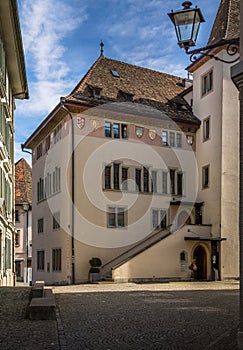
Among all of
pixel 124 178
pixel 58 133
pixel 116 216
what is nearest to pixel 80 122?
pixel 58 133

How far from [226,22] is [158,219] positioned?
13.8 m

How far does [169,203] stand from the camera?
35.8m

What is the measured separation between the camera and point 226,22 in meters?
35.5

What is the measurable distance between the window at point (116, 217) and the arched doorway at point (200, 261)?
16.4 ft

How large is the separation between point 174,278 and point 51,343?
24968mm

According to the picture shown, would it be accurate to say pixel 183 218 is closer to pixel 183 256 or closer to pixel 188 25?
pixel 183 256

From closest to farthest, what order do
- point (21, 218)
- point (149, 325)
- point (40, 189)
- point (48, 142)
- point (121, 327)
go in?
point (121, 327)
point (149, 325)
point (48, 142)
point (40, 189)
point (21, 218)

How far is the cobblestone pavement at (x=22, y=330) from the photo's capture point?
26.4ft

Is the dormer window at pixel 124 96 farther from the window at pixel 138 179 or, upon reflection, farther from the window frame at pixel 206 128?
the window frame at pixel 206 128

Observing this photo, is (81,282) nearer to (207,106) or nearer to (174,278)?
(174,278)

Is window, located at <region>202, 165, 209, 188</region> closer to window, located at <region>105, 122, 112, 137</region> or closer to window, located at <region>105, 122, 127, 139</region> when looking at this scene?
window, located at <region>105, 122, 127, 139</region>

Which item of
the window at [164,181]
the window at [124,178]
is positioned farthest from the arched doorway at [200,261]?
the window at [124,178]

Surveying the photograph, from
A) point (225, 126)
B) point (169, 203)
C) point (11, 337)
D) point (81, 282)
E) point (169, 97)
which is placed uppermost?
point (169, 97)

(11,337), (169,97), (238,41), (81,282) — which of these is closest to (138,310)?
(11,337)
